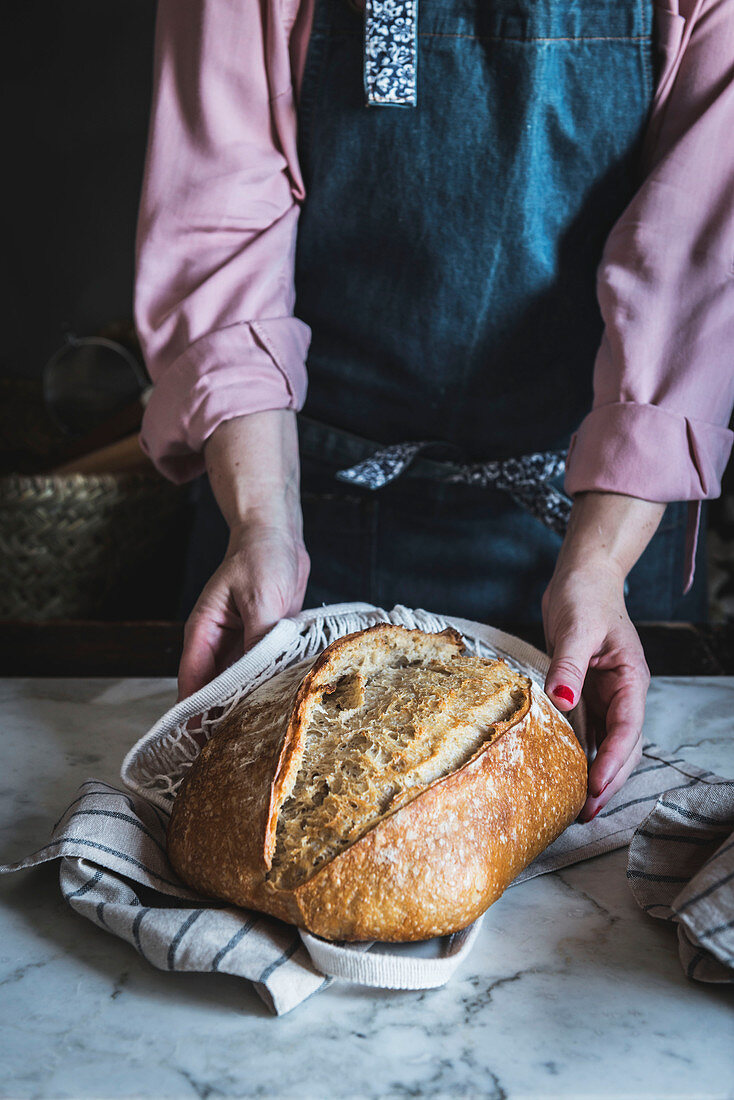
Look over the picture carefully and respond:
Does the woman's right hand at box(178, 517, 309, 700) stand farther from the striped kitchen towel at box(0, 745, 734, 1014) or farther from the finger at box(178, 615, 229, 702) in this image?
the striped kitchen towel at box(0, 745, 734, 1014)

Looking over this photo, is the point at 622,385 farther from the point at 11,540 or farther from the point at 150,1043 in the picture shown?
the point at 11,540

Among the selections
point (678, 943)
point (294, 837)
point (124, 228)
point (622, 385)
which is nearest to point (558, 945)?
point (678, 943)

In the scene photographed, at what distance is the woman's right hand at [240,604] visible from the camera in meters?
0.79

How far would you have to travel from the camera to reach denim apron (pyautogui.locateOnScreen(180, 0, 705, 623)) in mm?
941

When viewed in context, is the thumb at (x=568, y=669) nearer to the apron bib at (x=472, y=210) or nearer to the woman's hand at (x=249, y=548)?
the woman's hand at (x=249, y=548)

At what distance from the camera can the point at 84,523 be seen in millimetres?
1607

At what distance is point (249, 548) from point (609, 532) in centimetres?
32

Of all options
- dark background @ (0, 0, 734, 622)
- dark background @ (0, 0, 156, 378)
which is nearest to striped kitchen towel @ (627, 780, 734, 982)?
dark background @ (0, 0, 734, 622)

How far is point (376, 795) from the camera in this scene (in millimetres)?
581

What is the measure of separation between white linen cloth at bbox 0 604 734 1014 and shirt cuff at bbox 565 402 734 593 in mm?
177

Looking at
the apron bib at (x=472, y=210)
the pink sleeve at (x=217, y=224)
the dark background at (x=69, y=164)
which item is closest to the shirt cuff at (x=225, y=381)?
the pink sleeve at (x=217, y=224)

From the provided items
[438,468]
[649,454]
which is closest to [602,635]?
[649,454]

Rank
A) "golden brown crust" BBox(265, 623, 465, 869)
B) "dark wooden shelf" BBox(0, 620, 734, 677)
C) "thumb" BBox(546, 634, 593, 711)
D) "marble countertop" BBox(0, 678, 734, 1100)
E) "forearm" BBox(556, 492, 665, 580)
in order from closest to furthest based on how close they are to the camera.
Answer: "marble countertop" BBox(0, 678, 734, 1100)
"golden brown crust" BBox(265, 623, 465, 869)
"thumb" BBox(546, 634, 593, 711)
"forearm" BBox(556, 492, 665, 580)
"dark wooden shelf" BBox(0, 620, 734, 677)

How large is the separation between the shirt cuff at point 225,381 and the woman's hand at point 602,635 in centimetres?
32
